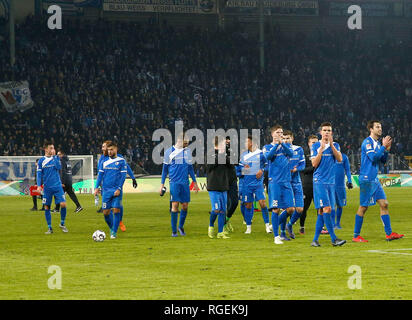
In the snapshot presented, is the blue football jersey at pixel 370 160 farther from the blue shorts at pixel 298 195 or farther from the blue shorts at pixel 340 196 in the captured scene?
the blue shorts at pixel 340 196

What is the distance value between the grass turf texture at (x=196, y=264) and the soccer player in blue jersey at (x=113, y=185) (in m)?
0.57

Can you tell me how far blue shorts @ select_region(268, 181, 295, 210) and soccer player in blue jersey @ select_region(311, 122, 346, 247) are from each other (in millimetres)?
916

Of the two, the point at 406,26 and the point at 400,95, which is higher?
the point at 406,26

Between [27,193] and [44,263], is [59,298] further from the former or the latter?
[27,193]

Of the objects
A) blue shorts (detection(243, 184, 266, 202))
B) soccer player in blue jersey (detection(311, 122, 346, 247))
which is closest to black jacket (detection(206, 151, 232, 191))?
blue shorts (detection(243, 184, 266, 202))

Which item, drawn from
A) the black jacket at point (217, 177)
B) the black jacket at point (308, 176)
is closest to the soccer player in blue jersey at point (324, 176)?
the black jacket at point (217, 177)

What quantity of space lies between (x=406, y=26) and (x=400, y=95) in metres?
9.11

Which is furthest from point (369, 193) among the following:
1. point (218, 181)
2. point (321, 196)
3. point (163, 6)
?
point (163, 6)

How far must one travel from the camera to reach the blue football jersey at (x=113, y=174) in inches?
677

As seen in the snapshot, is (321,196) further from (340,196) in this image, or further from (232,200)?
(232,200)

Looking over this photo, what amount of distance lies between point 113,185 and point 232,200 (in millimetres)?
3381

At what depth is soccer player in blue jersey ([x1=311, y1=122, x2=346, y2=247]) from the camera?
14539 millimetres
